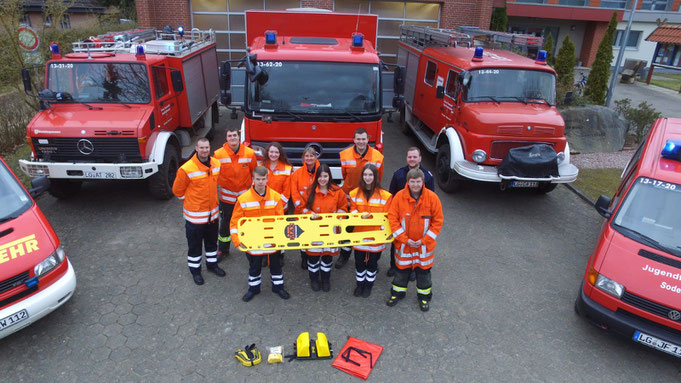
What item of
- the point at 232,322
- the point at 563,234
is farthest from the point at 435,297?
the point at 563,234

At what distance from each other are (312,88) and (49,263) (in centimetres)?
411

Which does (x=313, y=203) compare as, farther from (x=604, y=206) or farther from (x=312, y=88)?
(x=604, y=206)

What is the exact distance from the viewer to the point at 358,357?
4375 mm

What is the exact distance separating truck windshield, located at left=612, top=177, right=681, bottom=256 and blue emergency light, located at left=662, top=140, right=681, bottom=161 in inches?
19.4

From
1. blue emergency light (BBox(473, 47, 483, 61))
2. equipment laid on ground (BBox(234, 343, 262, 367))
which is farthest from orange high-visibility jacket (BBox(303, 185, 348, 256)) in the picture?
blue emergency light (BBox(473, 47, 483, 61))

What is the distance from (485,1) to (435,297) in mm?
14073

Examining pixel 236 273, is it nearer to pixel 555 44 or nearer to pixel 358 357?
pixel 358 357

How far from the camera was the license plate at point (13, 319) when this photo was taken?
394 centimetres

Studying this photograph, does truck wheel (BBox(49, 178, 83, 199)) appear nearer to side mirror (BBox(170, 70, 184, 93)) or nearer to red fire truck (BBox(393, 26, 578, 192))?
side mirror (BBox(170, 70, 184, 93))

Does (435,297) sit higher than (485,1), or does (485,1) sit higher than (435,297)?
(485,1)

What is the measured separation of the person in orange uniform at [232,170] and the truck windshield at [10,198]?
212 centimetres

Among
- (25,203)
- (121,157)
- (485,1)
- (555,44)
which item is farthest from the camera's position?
(555,44)

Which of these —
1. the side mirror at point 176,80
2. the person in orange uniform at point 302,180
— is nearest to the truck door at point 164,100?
the side mirror at point 176,80

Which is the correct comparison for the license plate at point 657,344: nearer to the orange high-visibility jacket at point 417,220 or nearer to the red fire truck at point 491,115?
the orange high-visibility jacket at point 417,220
